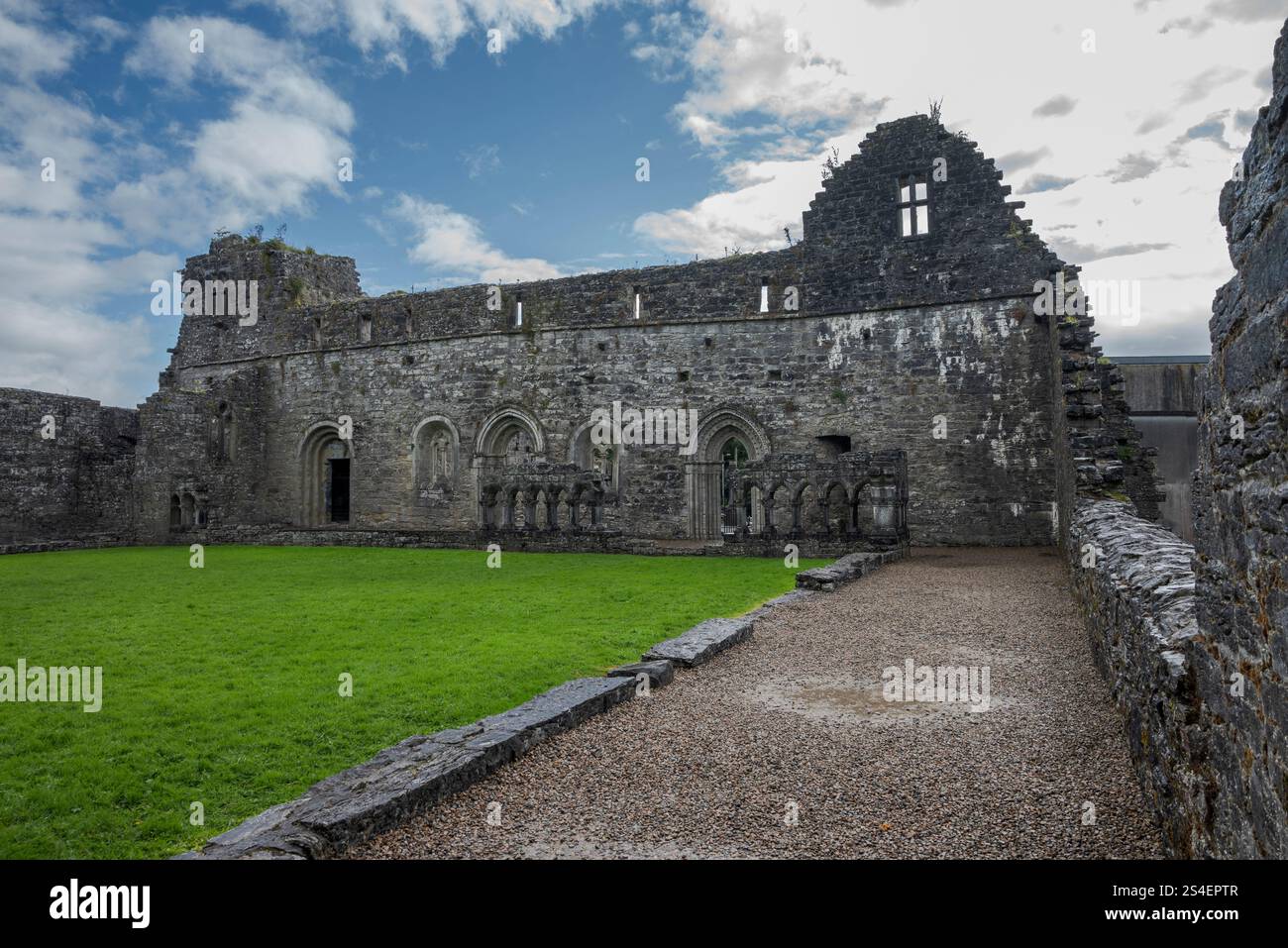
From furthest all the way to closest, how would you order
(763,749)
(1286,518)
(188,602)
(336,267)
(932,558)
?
1. (336,267)
2. (932,558)
3. (188,602)
4. (763,749)
5. (1286,518)

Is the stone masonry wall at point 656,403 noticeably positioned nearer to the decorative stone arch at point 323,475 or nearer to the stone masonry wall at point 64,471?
the decorative stone arch at point 323,475

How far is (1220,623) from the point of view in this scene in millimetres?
2312

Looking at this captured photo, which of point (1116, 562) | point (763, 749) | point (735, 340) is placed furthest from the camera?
point (735, 340)

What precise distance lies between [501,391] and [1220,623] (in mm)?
21361

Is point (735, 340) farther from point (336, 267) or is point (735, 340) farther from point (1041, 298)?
point (336, 267)

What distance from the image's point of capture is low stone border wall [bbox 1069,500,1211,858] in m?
2.50

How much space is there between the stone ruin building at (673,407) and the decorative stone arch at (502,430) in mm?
74

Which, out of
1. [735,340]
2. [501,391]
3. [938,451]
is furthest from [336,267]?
[938,451]

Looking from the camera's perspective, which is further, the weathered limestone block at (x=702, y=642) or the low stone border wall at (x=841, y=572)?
the low stone border wall at (x=841, y=572)

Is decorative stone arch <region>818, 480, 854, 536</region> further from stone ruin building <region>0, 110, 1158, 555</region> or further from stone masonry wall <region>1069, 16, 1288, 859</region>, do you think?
stone masonry wall <region>1069, 16, 1288, 859</region>

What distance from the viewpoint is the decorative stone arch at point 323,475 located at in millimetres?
25172
